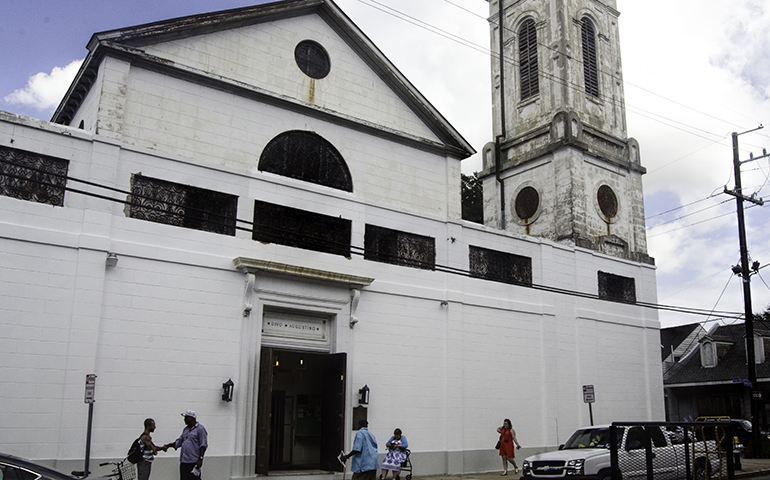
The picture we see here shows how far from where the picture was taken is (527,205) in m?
27.9

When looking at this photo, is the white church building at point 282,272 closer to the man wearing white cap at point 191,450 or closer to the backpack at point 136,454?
the backpack at point 136,454

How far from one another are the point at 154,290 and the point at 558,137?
17233 millimetres

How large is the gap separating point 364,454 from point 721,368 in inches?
1059

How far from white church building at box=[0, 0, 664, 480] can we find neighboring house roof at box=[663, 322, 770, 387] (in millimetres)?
8589

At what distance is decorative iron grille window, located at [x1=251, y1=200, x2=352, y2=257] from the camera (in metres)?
17.8

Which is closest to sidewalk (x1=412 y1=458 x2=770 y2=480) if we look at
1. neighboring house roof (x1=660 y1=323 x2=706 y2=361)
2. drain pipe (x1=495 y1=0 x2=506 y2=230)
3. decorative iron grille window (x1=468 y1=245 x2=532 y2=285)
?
decorative iron grille window (x1=468 y1=245 x2=532 y2=285)

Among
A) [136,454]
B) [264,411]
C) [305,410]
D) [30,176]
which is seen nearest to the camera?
[136,454]

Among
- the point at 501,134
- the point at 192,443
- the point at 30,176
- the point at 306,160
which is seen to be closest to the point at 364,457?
the point at 192,443

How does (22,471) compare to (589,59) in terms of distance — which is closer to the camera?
(22,471)

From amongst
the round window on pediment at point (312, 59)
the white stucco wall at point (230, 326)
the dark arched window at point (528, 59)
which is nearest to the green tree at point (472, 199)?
the dark arched window at point (528, 59)

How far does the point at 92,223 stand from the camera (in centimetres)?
1511

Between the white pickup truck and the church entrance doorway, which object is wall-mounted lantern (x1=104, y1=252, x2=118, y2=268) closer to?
the church entrance doorway

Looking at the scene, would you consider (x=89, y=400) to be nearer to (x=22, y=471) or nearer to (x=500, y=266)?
(x=22, y=471)

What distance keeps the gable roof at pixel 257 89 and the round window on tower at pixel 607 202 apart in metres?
7.49
